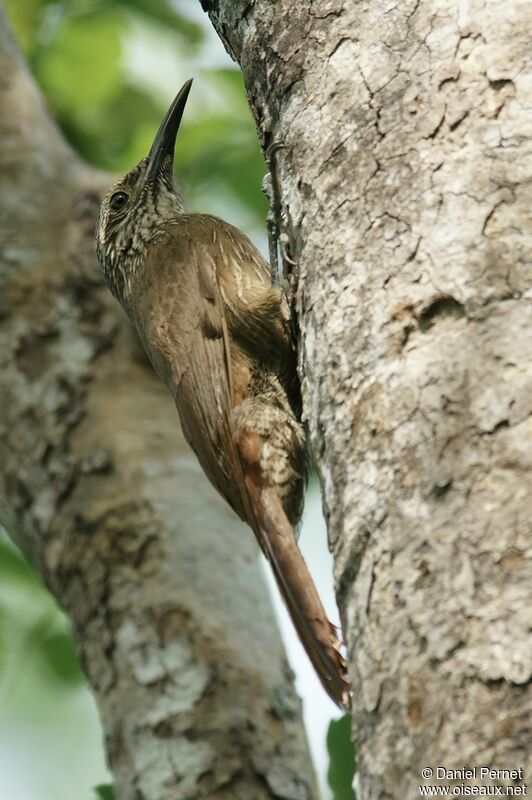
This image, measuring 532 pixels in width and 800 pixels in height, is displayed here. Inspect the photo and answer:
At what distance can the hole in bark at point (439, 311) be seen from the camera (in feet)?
6.09

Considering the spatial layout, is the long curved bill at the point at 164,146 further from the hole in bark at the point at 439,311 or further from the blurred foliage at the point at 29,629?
the hole in bark at the point at 439,311

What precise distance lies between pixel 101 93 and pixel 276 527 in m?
3.40

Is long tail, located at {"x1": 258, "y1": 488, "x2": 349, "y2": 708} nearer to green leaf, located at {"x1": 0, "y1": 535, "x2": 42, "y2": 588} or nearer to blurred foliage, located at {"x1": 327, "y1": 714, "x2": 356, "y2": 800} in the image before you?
blurred foliage, located at {"x1": 327, "y1": 714, "x2": 356, "y2": 800}

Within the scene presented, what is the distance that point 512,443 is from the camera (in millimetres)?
Answer: 1621

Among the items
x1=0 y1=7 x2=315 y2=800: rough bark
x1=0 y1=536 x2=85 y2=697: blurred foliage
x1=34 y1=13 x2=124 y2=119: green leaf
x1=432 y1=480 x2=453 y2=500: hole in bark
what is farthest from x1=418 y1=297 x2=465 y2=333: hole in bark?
x1=34 y1=13 x2=124 y2=119: green leaf

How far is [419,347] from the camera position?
74.2 inches

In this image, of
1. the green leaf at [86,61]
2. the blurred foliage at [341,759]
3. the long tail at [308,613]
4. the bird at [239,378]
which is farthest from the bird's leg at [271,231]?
the green leaf at [86,61]

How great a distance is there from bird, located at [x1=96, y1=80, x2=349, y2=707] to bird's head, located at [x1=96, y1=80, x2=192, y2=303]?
0.69ft

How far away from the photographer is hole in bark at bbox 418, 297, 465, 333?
186 centimetres

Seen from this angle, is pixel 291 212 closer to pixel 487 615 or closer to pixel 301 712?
pixel 487 615

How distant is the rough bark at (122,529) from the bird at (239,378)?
1.19ft

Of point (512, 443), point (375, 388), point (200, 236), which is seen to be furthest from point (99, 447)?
point (512, 443)

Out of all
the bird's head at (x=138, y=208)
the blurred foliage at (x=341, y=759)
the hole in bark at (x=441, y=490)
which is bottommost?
the blurred foliage at (x=341, y=759)

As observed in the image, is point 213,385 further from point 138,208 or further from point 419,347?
point 419,347
